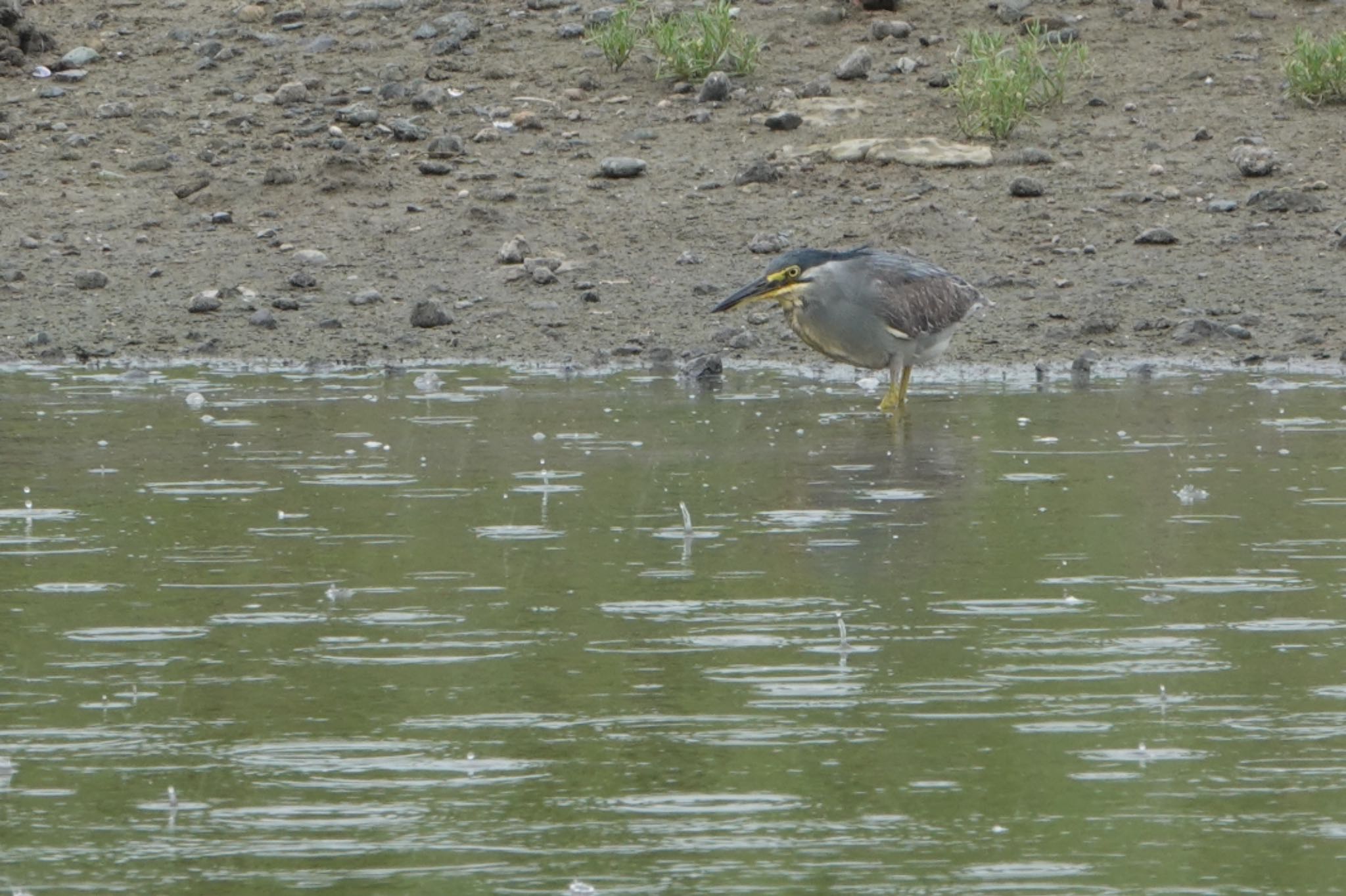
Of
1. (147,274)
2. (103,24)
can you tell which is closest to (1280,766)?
(147,274)

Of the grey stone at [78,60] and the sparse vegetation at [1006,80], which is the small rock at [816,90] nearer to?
the sparse vegetation at [1006,80]

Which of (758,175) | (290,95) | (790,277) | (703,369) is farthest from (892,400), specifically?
(290,95)

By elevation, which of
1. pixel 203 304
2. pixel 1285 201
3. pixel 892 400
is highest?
pixel 1285 201

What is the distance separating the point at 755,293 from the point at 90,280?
13.3 feet

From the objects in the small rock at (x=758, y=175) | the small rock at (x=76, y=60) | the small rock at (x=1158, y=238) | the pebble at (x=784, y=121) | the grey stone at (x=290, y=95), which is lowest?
the small rock at (x=1158, y=238)

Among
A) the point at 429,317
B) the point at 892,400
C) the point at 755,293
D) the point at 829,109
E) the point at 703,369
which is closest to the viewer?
the point at 892,400

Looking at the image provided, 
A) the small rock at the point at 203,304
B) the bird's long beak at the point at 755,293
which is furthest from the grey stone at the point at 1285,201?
the small rock at the point at 203,304

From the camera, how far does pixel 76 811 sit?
15.9ft

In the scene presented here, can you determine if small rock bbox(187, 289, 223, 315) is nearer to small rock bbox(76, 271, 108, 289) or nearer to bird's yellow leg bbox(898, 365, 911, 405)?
small rock bbox(76, 271, 108, 289)

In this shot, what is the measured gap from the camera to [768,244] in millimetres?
13258

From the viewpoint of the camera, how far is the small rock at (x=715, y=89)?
14930 millimetres

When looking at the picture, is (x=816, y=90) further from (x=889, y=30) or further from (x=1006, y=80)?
(x=1006, y=80)

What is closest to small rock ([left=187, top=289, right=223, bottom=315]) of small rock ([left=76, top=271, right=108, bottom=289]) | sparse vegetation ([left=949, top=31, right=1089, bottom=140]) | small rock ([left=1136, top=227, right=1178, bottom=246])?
small rock ([left=76, top=271, right=108, bottom=289])

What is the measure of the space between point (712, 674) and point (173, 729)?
1282 mm
